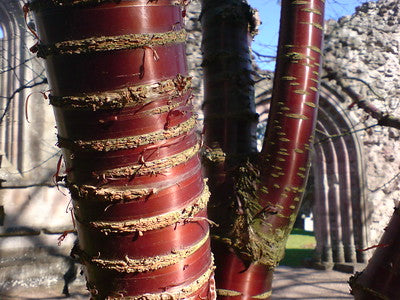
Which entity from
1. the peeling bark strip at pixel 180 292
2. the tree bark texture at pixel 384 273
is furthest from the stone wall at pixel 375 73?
the peeling bark strip at pixel 180 292

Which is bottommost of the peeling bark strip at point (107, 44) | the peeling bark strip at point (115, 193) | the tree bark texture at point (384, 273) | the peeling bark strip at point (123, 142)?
the tree bark texture at point (384, 273)

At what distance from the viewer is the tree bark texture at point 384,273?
1.03 metres

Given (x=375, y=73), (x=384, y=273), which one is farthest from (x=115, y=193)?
(x=375, y=73)

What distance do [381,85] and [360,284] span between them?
Answer: 757 centimetres

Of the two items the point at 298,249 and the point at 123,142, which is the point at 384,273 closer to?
the point at 123,142

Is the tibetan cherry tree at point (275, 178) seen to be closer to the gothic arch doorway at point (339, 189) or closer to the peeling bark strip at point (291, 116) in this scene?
the peeling bark strip at point (291, 116)

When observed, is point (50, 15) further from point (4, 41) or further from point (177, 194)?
point (4, 41)

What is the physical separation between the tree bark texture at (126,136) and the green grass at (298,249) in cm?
764

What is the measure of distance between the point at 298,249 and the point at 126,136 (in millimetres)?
10106

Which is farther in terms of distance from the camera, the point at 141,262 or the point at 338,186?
the point at 338,186

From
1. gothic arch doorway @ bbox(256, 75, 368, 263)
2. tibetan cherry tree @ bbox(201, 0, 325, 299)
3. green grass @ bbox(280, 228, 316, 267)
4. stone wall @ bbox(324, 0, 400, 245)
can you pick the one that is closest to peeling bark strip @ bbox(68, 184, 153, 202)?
→ tibetan cherry tree @ bbox(201, 0, 325, 299)

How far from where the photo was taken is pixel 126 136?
0.74 meters

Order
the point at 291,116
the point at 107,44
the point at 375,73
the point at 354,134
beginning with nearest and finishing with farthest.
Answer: the point at 107,44
the point at 291,116
the point at 354,134
the point at 375,73

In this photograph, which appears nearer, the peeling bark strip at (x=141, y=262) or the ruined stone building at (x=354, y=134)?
the peeling bark strip at (x=141, y=262)
